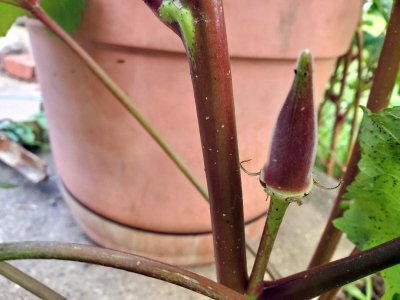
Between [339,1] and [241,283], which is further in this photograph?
[339,1]

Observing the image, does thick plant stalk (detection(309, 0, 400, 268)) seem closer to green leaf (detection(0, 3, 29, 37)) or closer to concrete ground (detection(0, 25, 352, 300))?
concrete ground (detection(0, 25, 352, 300))

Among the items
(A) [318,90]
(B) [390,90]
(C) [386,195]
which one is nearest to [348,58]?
(A) [318,90]

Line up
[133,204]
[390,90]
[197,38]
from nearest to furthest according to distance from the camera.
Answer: [197,38] < [390,90] < [133,204]

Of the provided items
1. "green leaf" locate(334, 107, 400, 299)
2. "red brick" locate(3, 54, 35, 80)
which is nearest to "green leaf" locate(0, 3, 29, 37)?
"green leaf" locate(334, 107, 400, 299)

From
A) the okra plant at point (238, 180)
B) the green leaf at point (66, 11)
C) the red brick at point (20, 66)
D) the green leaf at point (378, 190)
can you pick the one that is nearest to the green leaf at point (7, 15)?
the green leaf at point (66, 11)

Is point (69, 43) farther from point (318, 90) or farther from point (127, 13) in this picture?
point (318, 90)

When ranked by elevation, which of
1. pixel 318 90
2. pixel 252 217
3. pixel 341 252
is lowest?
pixel 341 252

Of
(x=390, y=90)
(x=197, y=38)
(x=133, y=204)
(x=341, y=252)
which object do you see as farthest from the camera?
(x=341, y=252)
